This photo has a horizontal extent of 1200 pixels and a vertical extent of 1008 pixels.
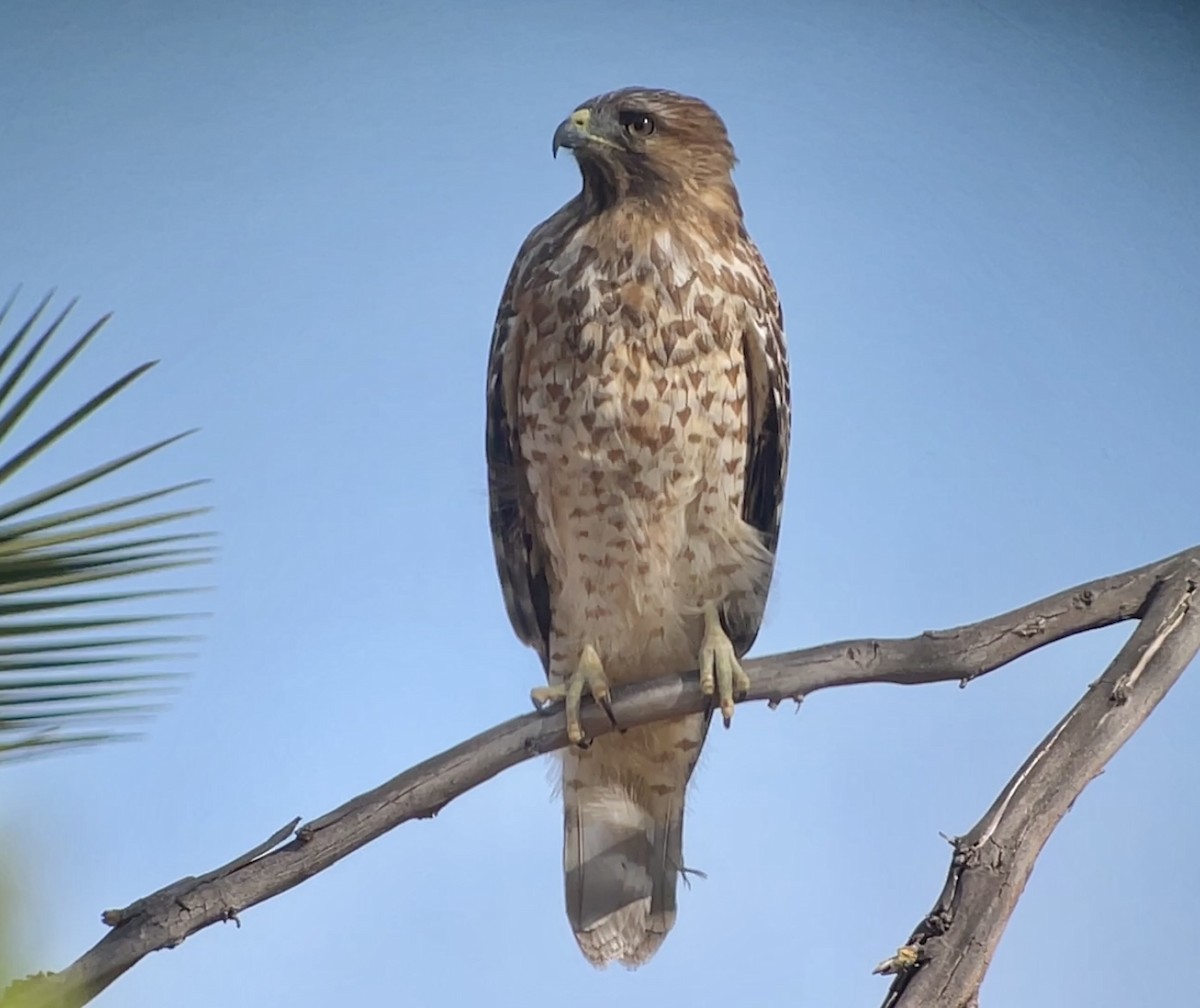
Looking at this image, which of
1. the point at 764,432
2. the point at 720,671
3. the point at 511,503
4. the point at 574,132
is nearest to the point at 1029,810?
the point at 720,671

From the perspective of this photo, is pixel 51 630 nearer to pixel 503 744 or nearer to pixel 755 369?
pixel 503 744

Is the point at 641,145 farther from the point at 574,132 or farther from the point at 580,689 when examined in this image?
the point at 580,689

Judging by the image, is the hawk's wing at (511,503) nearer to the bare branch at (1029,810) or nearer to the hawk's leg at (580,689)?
the hawk's leg at (580,689)

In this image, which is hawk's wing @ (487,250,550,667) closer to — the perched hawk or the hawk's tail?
the perched hawk

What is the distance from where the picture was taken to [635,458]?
1.85m

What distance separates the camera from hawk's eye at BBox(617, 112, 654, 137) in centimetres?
193

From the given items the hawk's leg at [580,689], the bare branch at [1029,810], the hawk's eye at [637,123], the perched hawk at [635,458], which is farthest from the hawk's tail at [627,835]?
the hawk's eye at [637,123]

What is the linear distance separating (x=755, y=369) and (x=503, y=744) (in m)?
0.68

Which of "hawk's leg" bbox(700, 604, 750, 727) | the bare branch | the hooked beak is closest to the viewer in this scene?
the bare branch

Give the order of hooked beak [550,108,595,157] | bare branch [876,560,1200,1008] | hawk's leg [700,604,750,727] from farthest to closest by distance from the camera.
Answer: hooked beak [550,108,595,157] < hawk's leg [700,604,750,727] < bare branch [876,560,1200,1008]

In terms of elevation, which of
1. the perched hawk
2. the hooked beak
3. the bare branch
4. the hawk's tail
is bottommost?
the bare branch

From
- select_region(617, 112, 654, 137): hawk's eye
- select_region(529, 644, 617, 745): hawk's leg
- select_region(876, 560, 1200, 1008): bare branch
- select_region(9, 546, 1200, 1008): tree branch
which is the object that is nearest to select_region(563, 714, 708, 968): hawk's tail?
select_region(529, 644, 617, 745): hawk's leg

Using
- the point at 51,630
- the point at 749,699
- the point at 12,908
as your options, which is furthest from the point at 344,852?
the point at 12,908

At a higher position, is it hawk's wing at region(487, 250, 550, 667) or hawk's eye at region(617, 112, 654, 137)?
hawk's eye at region(617, 112, 654, 137)
